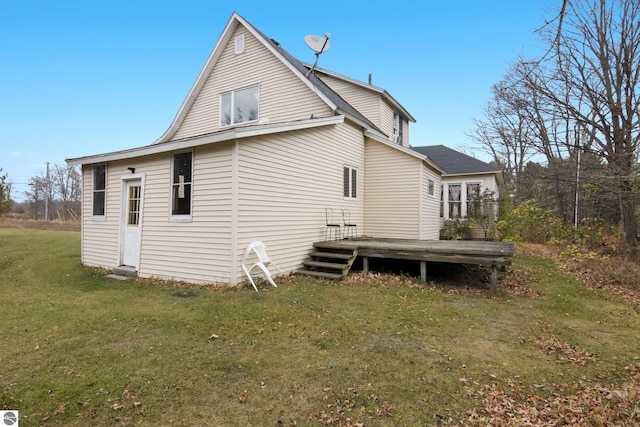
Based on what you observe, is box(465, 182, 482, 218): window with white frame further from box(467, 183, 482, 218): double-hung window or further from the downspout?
the downspout

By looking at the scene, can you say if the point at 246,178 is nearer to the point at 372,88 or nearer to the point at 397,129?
the point at 372,88

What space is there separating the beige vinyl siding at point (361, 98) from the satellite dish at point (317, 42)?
3.72 m

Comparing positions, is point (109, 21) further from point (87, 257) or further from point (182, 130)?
point (87, 257)

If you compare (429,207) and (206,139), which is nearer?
(206,139)

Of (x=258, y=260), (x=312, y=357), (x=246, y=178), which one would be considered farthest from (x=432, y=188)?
(x=312, y=357)

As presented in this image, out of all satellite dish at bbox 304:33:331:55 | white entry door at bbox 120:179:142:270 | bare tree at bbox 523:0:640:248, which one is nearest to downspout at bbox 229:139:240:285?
white entry door at bbox 120:179:142:270

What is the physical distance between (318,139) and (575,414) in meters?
7.69

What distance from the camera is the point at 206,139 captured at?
6.43 m

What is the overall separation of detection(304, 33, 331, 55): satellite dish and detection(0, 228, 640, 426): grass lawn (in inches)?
304

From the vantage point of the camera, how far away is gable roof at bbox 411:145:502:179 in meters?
15.9

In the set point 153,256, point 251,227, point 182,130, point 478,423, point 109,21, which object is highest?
point 109,21

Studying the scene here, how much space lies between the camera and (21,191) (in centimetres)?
4072

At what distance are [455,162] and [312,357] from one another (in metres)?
16.6

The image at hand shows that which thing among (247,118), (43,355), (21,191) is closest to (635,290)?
(43,355)
